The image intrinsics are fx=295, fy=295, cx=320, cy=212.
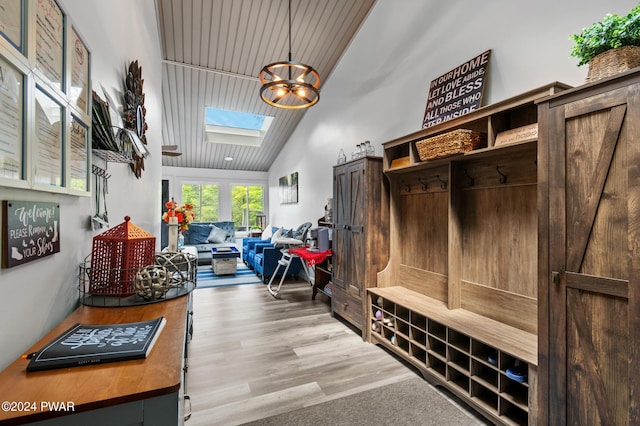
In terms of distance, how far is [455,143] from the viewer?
2164 millimetres

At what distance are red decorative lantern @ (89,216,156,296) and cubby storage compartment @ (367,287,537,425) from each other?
80.9 inches

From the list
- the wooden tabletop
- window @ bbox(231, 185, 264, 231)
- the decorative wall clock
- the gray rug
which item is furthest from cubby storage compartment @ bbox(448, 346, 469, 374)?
window @ bbox(231, 185, 264, 231)

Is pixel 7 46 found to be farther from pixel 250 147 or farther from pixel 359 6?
pixel 250 147

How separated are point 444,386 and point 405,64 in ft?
10.2

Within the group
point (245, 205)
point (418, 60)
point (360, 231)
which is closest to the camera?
point (418, 60)

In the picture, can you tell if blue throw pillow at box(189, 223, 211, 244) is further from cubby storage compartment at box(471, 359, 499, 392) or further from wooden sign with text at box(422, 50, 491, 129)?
cubby storage compartment at box(471, 359, 499, 392)

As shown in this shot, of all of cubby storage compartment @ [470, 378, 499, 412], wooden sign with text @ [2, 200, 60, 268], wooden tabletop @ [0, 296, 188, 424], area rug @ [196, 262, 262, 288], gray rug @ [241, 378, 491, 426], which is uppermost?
wooden sign with text @ [2, 200, 60, 268]

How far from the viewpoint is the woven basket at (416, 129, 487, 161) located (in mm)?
2143

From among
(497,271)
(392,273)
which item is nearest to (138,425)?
(497,271)

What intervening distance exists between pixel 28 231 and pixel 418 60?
3.34m

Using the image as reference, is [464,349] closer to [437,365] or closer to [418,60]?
[437,365]

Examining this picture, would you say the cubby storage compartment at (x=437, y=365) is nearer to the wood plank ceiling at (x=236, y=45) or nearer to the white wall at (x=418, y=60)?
the white wall at (x=418, y=60)

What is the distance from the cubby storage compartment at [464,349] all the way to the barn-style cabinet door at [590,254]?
25 centimetres

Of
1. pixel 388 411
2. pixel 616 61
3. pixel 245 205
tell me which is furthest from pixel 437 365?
pixel 245 205
